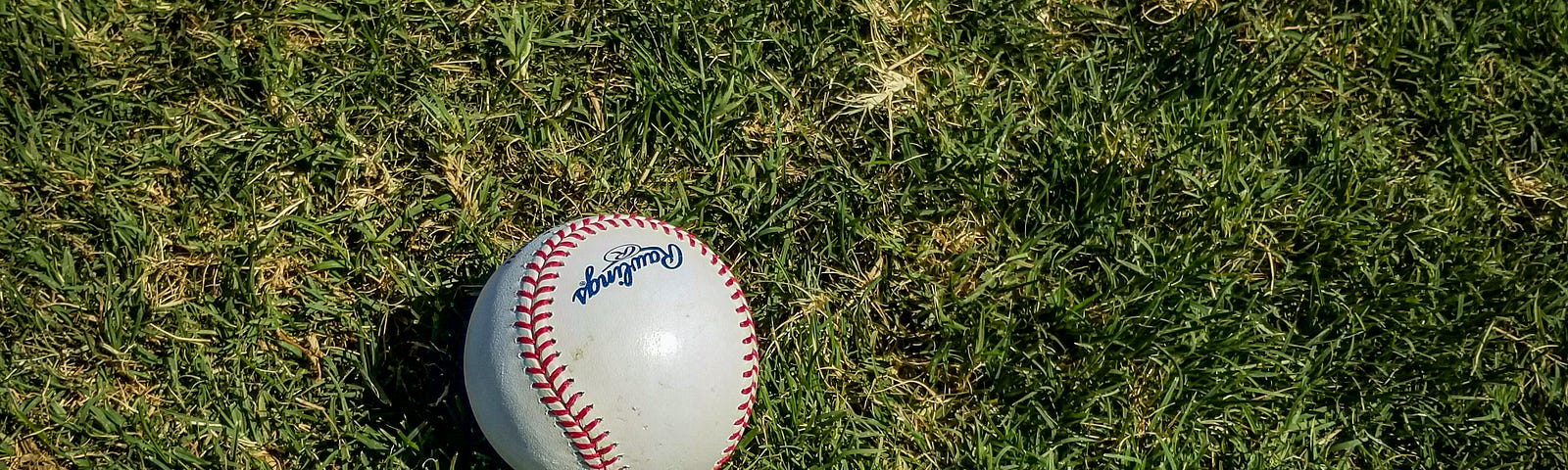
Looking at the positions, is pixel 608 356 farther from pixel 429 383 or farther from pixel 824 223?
pixel 824 223

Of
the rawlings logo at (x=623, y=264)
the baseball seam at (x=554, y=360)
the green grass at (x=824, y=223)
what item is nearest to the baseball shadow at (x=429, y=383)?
the green grass at (x=824, y=223)

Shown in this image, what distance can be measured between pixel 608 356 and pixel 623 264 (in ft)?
0.78

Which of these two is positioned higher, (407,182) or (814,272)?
(407,182)

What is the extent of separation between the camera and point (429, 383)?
3.30m

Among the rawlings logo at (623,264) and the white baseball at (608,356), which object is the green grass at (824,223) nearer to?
the white baseball at (608,356)

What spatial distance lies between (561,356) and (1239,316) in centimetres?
209

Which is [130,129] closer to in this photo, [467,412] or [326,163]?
[326,163]

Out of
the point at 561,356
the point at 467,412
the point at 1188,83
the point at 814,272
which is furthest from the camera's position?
the point at 1188,83

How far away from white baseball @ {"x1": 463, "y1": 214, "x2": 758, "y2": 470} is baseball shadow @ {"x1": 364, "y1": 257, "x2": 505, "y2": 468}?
1.38 ft

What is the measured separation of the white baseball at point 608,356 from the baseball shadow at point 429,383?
42 cm

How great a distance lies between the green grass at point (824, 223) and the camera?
130 inches

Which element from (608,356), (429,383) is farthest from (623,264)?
(429,383)

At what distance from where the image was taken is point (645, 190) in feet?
11.5

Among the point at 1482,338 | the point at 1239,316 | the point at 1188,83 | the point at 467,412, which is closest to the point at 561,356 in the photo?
the point at 467,412
